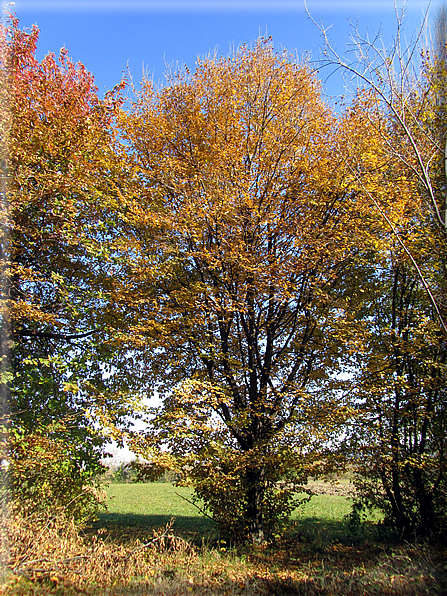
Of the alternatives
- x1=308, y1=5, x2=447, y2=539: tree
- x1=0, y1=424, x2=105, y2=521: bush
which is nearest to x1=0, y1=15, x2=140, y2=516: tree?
x1=0, y1=424, x2=105, y2=521: bush

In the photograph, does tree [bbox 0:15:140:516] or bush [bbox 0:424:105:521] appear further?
tree [bbox 0:15:140:516]

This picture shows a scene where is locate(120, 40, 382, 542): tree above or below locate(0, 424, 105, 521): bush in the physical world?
above

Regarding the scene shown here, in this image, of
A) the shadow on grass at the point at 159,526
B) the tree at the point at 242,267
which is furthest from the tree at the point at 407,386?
the shadow on grass at the point at 159,526

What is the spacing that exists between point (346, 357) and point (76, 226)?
7.23 metres

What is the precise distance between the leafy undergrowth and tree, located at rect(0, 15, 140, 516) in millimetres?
1847

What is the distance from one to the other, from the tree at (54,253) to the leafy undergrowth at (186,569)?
185 centimetres

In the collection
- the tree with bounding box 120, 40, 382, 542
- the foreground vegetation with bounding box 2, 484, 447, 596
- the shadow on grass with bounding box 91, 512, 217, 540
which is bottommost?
the shadow on grass with bounding box 91, 512, 217, 540

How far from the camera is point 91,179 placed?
8578 mm

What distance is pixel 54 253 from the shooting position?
31.1 ft

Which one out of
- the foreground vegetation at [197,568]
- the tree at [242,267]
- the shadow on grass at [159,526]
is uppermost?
the tree at [242,267]

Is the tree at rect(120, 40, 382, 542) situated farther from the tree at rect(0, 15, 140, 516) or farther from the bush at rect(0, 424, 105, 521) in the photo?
the bush at rect(0, 424, 105, 521)

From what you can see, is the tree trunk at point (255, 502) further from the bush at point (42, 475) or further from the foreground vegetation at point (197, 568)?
the bush at point (42, 475)

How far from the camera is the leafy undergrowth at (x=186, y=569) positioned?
4.84m

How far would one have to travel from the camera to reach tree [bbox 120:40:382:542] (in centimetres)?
734
